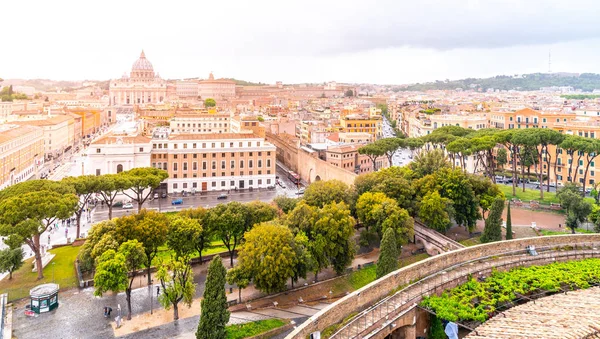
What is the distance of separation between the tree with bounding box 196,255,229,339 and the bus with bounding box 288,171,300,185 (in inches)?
1386

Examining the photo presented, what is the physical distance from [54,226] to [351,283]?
78.9 feet

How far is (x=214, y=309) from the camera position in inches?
675

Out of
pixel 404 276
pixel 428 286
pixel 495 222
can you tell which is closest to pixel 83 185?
pixel 404 276

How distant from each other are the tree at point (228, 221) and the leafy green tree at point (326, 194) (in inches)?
201

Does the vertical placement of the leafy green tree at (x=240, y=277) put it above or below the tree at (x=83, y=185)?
below

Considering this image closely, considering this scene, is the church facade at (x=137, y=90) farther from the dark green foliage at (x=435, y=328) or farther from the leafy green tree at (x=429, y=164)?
the dark green foliage at (x=435, y=328)

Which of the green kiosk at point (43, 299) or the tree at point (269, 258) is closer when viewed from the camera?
the tree at point (269, 258)

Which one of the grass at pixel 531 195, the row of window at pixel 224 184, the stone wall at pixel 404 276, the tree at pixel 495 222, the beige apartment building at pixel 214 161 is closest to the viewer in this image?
the stone wall at pixel 404 276

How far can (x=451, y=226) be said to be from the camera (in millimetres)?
32781

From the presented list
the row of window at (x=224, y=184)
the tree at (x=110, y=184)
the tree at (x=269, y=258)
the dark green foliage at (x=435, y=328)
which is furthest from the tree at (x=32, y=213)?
the dark green foliage at (x=435, y=328)

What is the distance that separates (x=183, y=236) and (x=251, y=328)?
7.08 metres

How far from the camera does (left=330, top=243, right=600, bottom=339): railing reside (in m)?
14.2

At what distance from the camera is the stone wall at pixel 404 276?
44.9 ft

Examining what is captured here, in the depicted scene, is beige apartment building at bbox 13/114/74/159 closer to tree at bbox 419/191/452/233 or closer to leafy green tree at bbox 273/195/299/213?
leafy green tree at bbox 273/195/299/213
